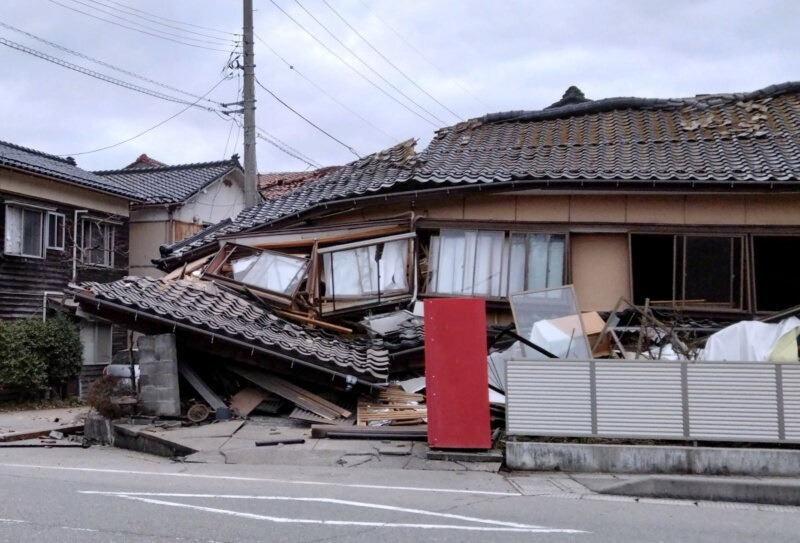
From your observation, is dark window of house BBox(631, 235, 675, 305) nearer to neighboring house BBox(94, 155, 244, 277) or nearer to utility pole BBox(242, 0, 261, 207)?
utility pole BBox(242, 0, 261, 207)

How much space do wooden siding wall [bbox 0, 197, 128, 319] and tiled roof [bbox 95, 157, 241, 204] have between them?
2.94m

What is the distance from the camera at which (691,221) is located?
13.9 metres

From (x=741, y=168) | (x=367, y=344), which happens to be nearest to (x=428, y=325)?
(x=367, y=344)

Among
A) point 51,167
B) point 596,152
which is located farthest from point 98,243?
point 596,152

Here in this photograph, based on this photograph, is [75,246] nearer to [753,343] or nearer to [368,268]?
[368,268]

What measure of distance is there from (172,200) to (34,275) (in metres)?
5.38

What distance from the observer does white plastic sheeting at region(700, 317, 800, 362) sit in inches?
442

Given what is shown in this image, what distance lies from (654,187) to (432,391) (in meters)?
6.45

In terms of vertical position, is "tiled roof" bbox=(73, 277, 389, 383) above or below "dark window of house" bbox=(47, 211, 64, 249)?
below

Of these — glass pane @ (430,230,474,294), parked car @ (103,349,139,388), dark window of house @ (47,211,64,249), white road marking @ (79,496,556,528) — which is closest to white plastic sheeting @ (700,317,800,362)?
glass pane @ (430,230,474,294)

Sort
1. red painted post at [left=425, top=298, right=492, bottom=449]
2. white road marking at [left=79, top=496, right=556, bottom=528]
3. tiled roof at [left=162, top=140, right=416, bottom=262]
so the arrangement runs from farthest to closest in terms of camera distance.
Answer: tiled roof at [left=162, top=140, right=416, bottom=262] → red painted post at [left=425, top=298, right=492, bottom=449] → white road marking at [left=79, top=496, right=556, bottom=528]

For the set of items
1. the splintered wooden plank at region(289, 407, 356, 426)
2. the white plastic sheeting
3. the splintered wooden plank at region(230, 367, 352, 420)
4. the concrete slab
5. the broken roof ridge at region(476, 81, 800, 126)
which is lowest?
the concrete slab

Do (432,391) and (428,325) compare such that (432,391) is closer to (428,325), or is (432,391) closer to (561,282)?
(428,325)

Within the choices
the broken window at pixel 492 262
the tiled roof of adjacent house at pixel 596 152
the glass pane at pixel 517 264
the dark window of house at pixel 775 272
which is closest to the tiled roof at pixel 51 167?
the tiled roof of adjacent house at pixel 596 152
